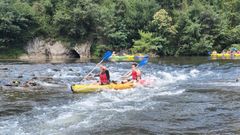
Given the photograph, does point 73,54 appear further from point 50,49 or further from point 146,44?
point 146,44

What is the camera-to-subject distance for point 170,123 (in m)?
9.38

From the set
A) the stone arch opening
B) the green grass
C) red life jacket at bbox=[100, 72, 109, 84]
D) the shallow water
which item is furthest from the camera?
the stone arch opening

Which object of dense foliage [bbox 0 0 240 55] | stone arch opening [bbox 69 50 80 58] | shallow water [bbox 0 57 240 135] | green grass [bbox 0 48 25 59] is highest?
dense foliage [bbox 0 0 240 55]

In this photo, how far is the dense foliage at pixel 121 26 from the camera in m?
39.9

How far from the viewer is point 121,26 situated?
43.5 metres

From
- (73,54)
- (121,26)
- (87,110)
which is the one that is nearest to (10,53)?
(73,54)

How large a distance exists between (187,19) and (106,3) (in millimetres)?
10421

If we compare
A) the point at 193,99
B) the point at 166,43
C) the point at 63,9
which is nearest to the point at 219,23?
the point at 166,43

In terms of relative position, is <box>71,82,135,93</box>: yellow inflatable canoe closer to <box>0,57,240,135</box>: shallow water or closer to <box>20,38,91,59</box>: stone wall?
<box>0,57,240,135</box>: shallow water

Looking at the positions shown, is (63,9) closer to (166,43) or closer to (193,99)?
(166,43)

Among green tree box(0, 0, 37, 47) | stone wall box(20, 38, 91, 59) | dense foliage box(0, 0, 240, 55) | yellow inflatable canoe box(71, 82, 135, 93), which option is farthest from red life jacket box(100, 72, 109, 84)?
stone wall box(20, 38, 91, 59)

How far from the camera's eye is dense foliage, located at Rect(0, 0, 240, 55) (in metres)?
39.9

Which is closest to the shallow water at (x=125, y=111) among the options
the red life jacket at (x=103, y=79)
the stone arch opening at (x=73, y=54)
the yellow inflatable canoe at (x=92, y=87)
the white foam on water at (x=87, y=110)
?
the white foam on water at (x=87, y=110)

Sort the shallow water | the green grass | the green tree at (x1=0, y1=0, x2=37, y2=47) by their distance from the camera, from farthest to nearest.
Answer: the green grass < the green tree at (x1=0, y1=0, x2=37, y2=47) < the shallow water
